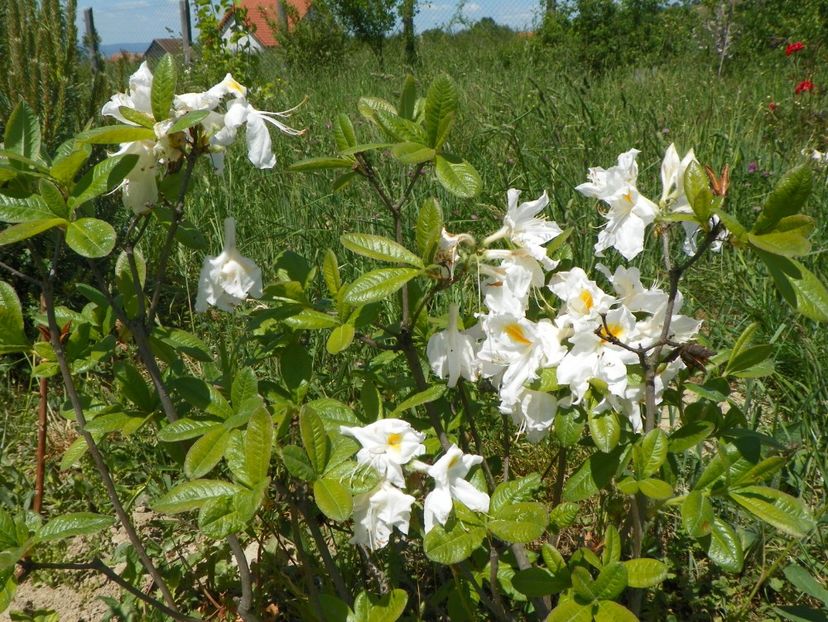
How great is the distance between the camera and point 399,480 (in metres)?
0.89

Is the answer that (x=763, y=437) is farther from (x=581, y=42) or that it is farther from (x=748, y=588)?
(x=581, y=42)

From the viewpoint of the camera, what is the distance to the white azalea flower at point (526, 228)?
96 cm

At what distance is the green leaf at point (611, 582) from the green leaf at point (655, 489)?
0.34 feet

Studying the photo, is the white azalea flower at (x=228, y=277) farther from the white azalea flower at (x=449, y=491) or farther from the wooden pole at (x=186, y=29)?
the wooden pole at (x=186, y=29)

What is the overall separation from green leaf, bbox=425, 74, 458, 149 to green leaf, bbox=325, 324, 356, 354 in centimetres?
29

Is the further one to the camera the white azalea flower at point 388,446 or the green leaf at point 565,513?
the green leaf at point 565,513

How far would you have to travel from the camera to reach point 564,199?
263 centimetres

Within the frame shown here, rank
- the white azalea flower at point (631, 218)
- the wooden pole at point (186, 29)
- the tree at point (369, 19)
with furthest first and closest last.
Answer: the tree at point (369, 19) < the wooden pole at point (186, 29) < the white azalea flower at point (631, 218)

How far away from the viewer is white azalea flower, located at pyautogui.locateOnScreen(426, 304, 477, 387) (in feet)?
3.28

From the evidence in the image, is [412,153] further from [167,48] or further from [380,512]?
[167,48]

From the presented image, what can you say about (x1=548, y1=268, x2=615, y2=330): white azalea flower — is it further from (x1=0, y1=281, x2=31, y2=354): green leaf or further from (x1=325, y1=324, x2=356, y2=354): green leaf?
(x1=0, y1=281, x2=31, y2=354): green leaf

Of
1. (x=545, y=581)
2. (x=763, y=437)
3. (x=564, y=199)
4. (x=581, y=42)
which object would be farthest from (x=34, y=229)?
(x=581, y=42)

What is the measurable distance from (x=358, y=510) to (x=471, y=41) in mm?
11730

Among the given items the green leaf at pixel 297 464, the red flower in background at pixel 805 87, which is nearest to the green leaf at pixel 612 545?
the green leaf at pixel 297 464
